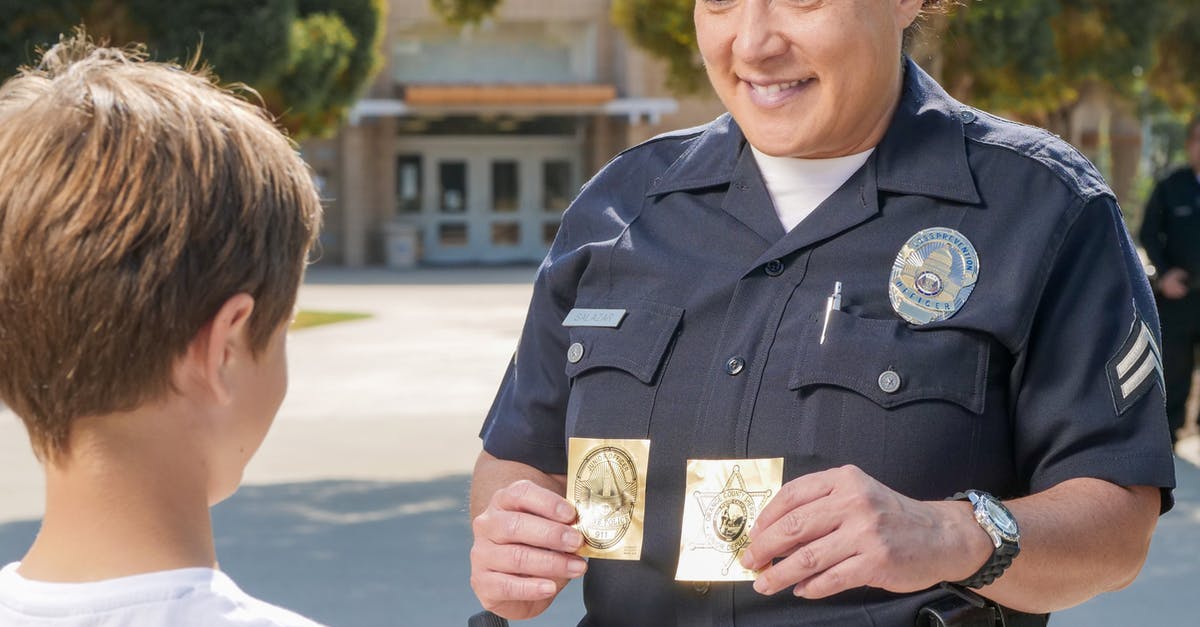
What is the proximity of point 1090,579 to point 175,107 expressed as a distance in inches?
50.6

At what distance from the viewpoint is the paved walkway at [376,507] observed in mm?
5828

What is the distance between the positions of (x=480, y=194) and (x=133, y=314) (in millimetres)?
32338

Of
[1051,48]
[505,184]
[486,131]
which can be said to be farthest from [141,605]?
[505,184]

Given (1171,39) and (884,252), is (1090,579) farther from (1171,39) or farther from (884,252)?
(1171,39)

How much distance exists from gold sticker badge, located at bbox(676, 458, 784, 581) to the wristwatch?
0.79 ft

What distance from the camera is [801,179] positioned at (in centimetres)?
230

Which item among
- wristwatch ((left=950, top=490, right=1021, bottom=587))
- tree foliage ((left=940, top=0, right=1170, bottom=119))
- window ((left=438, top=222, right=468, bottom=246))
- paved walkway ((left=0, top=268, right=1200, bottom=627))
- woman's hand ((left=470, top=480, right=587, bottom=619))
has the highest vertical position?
wristwatch ((left=950, top=490, right=1021, bottom=587))

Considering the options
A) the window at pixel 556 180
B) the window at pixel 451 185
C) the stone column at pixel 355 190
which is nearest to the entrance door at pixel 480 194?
the window at pixel 451 185

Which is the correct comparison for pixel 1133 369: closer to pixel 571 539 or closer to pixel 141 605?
pixel 571 539

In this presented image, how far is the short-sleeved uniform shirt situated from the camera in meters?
2.07

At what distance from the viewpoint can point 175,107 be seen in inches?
A: 61.3

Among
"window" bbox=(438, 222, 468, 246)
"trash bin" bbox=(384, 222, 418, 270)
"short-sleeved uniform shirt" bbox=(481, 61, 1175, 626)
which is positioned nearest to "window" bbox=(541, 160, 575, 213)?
"window" bbox=(438, 222, 468, 246)

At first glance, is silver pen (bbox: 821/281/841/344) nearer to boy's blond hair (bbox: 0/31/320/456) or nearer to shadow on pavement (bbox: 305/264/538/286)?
boy's blond hair (bbox: 0/31/320/456)

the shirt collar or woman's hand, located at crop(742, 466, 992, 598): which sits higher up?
the shirt collar
